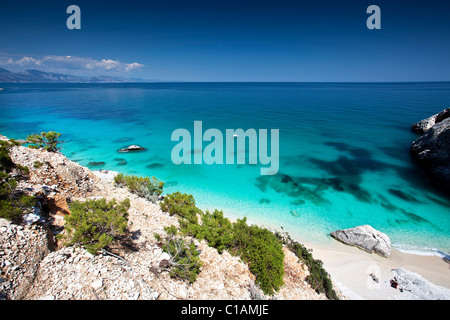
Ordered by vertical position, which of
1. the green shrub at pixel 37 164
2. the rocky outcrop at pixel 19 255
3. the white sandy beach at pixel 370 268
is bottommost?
the white sandy beach at pixel 370 268

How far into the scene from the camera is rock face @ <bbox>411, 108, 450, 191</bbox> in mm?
21250

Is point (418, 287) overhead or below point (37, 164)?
below

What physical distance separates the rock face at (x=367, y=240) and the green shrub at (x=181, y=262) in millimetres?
11431

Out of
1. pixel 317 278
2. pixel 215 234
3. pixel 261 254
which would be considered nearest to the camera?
pixel 261 254

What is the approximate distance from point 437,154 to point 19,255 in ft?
121

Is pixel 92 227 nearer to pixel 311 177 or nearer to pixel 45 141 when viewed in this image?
pixel 45 141

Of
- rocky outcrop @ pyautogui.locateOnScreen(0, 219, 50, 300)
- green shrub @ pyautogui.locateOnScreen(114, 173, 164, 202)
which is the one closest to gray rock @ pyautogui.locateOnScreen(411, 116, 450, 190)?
green shrub @ pyautogui.locateOnScreen(114, 173, 164, 202)

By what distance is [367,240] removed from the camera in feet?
42.1

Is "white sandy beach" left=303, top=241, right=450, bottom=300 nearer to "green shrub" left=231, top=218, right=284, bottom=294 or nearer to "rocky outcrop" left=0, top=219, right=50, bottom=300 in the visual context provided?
"green shrub" left=231, top=218, right=284, bottom=294

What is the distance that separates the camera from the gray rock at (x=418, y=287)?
9414 mm

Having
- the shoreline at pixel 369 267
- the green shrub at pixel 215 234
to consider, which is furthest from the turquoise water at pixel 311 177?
the green shrub at pixel 215 234

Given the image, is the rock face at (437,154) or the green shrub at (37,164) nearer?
the green shrub at (37,164)

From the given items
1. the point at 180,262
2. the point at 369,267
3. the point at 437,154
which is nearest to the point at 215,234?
the point at 180,262

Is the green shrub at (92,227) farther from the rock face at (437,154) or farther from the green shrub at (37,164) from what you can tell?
the rock face at (437,154)
